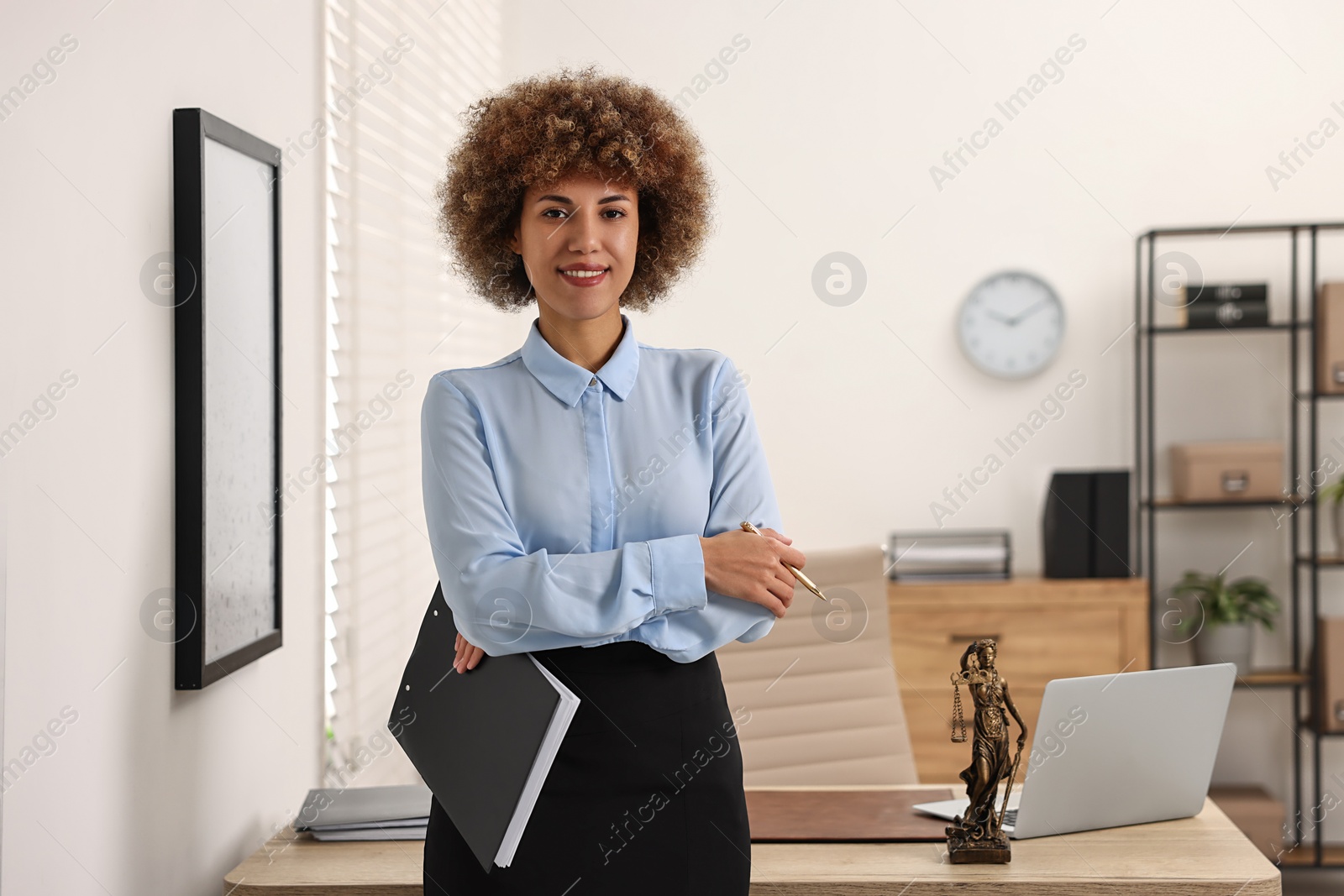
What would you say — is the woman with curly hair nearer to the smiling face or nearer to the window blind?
the smiling face

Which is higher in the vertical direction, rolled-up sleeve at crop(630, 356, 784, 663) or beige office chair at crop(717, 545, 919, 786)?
rolled-up sleeve at crop(630, 356, 784, 663)

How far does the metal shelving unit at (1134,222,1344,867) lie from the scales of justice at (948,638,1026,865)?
2.02 meters

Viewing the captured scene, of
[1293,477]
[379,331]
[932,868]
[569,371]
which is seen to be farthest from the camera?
[1293,477]

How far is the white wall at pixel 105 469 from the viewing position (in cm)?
116

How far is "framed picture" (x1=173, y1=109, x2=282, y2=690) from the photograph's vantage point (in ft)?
4.83

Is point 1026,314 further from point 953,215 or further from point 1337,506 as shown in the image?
point 1337,506

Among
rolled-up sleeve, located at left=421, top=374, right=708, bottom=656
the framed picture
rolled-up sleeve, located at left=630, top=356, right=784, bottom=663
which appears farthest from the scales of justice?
the framed picture

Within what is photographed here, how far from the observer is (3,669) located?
112 centimetres

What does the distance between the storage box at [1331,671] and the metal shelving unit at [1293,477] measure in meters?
0.03

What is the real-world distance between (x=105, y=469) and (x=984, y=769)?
3.77 ft

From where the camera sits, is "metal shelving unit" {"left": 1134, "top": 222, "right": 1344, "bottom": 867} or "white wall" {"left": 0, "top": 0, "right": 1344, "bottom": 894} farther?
"white wall" {"left": 0, "top": 0, "right": 1344, "bottom": 894}

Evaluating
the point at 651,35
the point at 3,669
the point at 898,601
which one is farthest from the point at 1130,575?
the point at 3,669

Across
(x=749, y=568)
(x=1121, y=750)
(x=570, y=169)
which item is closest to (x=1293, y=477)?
(x=1121, y=750)

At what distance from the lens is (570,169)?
1.34 m
